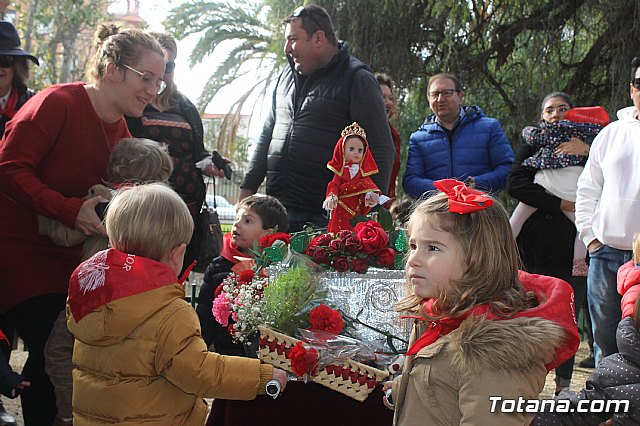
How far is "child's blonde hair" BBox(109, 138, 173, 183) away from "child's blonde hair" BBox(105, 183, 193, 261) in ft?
2.39

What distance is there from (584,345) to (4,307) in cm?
599

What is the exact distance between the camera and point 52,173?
358 centimetres

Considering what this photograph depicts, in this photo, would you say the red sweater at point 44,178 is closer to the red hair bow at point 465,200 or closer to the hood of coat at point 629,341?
the red hair bow at point 465,200

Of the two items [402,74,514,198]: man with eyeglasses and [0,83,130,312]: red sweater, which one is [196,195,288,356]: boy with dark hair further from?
[402,74,514,198]: man with eyeglasses

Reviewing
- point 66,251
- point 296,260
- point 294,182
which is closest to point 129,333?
point 296,260

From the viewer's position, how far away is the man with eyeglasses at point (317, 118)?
4684 mm

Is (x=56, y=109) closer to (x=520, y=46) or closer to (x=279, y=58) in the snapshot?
(x=520, y=46)

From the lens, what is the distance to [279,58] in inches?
510

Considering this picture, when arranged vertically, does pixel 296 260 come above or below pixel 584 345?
above

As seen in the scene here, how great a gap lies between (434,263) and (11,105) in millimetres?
3131

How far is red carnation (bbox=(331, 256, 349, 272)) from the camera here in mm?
3279

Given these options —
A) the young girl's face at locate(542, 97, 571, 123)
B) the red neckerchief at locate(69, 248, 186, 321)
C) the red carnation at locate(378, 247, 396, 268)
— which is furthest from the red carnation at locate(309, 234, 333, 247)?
the young girl's face at locate(542, 97, 571, 123)

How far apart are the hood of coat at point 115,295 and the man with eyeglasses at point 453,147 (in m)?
2.96

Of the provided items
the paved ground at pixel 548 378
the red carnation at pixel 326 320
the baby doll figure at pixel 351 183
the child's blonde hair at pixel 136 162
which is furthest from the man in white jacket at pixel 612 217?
the child's blonde hair at pixel 136 162
